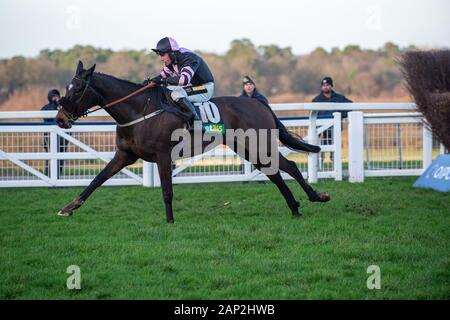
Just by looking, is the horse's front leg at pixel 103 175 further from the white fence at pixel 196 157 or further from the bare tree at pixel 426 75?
the bare tree at pixel 426 75

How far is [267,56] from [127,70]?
14583mm

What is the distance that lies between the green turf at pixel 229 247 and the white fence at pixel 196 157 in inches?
62.3

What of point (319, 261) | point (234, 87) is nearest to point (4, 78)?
point (234, 87)

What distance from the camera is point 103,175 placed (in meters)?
9.09

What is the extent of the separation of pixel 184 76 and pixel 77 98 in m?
1.38

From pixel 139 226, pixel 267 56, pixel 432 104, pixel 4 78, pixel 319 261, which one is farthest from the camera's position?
pixel 267 56

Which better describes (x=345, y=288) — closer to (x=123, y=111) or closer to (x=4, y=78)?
(x=123, y=111)

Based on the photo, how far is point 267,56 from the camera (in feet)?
178

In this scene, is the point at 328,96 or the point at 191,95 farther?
the point at 328,96

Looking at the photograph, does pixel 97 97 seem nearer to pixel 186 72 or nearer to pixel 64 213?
pixel 186 72

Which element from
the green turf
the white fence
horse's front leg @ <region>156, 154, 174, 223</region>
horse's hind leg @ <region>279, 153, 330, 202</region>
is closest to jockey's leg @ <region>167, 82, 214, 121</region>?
horse's front leg @ <region>156, 154, 174, 223</region>

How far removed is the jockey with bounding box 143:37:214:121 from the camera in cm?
890

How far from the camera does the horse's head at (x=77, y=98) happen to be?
879 cm

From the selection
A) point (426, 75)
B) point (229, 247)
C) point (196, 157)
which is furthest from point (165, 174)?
point (426, 75)
